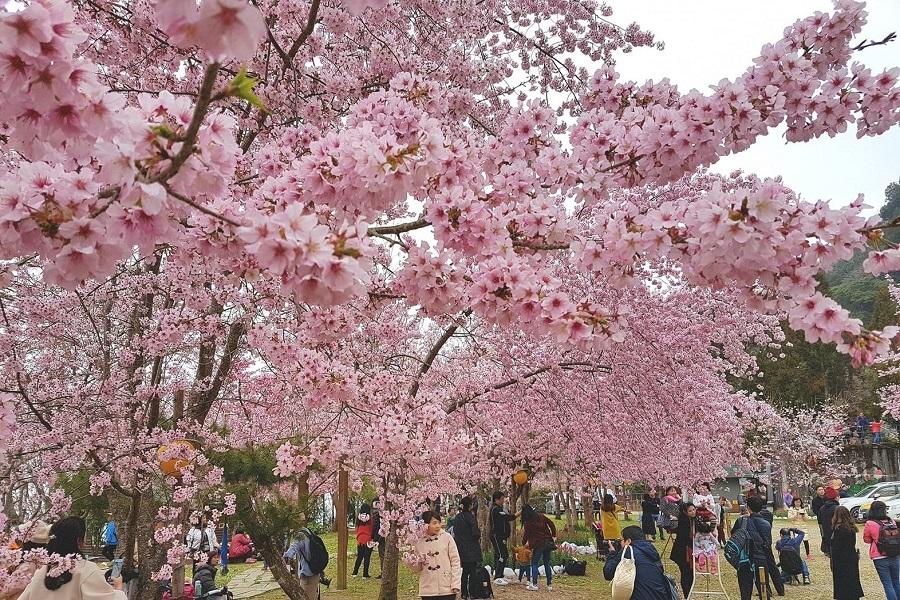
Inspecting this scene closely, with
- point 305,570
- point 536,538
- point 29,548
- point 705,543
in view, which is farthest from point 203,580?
point 705,543

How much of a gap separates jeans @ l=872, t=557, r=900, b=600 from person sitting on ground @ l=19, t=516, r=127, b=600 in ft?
27.5

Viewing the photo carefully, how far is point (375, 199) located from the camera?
260 centimetres

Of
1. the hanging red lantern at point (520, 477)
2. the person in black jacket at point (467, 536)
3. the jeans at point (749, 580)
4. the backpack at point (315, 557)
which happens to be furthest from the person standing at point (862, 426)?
the backpack at point (315, 557)

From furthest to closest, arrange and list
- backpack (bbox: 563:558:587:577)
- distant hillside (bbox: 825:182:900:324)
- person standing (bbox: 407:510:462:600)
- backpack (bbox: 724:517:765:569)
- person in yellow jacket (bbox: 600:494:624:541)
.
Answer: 1. distant hillside (bbox: 825:182:900:324)
2. backpack (bbox: 563:558:587:577)
3. person in yellow jacket (bbox: 600:494:624:541)
4. backpack (bbox: 724:517:765:569)
5. person standing (bbox: 407:510:462:600)

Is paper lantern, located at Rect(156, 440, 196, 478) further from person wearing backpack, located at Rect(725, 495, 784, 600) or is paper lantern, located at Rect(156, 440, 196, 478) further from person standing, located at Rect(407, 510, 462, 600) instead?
person wearing backpack, located at Rect(725, 495, 784, 600)

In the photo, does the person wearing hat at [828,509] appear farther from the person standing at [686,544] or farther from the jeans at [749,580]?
the jeans at [749,580]

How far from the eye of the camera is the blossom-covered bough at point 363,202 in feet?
5.42

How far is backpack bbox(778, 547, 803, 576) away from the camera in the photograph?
34.0 feet

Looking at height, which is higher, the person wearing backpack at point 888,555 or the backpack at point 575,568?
the person wearing backpack at point 888,555

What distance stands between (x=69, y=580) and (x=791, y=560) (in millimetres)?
10981

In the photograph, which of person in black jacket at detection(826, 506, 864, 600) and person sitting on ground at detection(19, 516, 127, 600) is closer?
person sitting on ground at detection(19, 516, 127, 600)

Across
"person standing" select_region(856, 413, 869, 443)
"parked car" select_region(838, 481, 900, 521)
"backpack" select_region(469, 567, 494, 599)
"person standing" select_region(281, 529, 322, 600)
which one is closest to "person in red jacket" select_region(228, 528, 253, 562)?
"backpack" select_region(469, 567, 494, 599)

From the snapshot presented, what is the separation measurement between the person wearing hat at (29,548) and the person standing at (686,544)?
8.25 metres

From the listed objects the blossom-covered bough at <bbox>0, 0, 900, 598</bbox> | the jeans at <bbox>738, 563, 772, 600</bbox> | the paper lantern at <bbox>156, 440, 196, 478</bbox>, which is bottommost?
the jeans at <bbox>738, 563, 772, 600</bbox>
